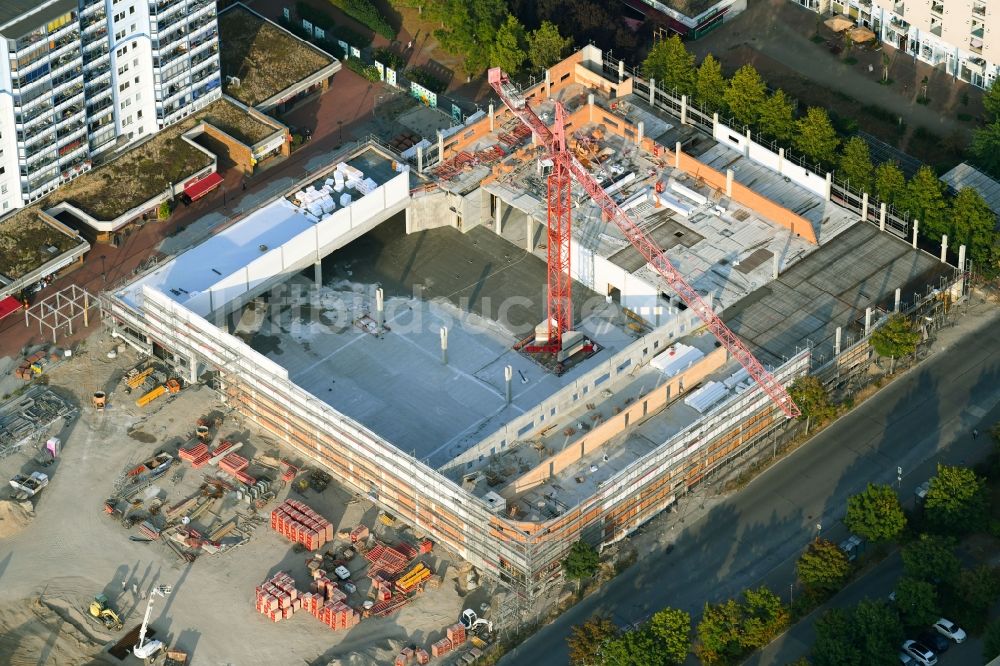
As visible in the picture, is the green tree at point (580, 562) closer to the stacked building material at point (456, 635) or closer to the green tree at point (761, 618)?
the stacked building material at point (456, 635)

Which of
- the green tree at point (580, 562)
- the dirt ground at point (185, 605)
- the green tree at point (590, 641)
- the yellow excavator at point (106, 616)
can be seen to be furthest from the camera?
the yellow excavator at point (106, 616)

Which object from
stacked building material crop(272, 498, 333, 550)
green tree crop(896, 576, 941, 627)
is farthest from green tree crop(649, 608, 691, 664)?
stacked building material crop(272, 498, 333, 550)

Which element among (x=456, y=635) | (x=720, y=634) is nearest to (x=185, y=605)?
(x=456, y=635)

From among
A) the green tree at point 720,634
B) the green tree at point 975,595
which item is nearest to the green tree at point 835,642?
the green tree at point 720,634

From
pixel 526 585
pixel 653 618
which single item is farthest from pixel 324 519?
pixel 653 618

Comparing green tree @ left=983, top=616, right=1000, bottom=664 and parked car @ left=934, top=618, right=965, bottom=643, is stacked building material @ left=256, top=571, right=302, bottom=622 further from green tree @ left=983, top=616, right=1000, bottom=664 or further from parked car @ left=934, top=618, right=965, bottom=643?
green tree @ left=983, top=616, right=1000, bottom=664

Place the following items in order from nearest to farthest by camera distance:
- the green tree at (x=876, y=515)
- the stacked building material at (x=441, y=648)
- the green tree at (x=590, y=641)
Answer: the green tree at (x=590, y=641)
the stacked building material at (x=441, y=648)
the green tree at (x=876, y=515)
